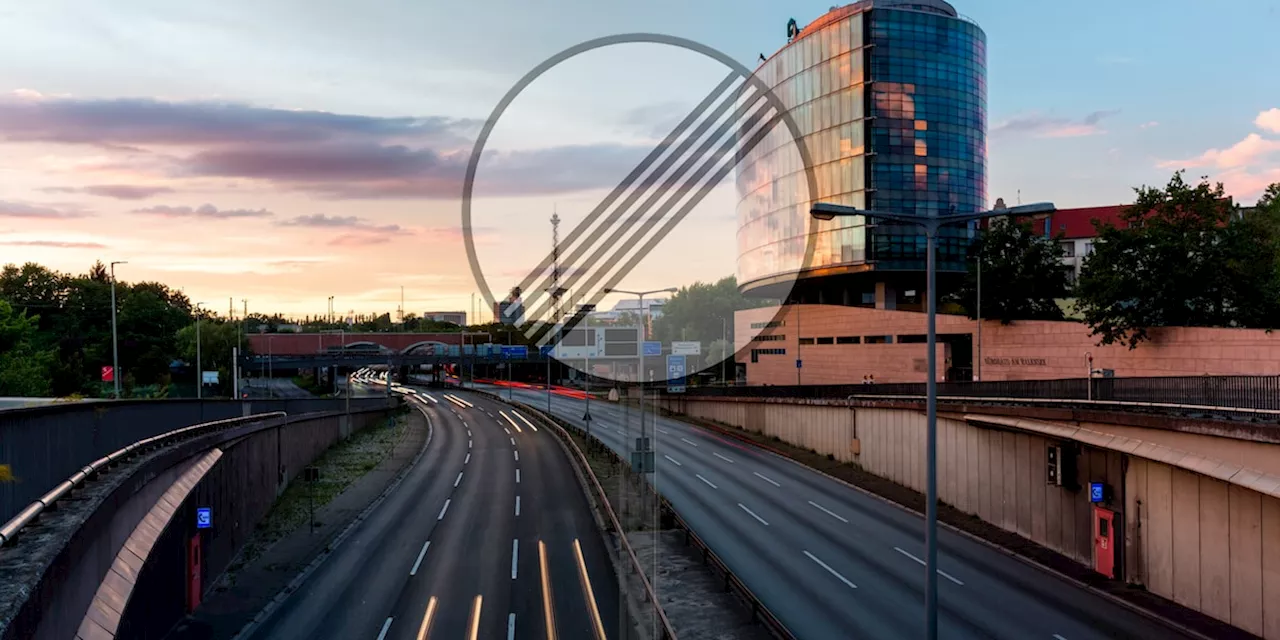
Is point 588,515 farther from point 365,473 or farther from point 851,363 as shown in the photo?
point 851,363

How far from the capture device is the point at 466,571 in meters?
25.7

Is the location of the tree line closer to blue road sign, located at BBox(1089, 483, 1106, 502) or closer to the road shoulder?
blue road sign, located at BBox(1089, 483, 1106, 502)

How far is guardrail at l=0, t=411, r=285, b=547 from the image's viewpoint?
930cm

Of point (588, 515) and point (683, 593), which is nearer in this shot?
point (683, 593)

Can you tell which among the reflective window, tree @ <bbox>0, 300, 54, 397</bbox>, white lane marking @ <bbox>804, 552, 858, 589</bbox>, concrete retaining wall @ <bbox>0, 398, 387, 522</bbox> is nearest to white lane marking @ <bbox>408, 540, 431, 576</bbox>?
concrete retaining wall @ <bbox>0, 398, 387, 522</bbox>

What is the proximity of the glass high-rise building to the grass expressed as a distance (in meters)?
55.6

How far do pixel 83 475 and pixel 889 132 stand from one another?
9040 centimetres

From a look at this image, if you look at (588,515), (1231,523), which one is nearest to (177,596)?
(588,515)

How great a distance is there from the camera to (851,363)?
292 ft

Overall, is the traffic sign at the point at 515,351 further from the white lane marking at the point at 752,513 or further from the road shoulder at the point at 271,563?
the white lane marking at the point at 752,513

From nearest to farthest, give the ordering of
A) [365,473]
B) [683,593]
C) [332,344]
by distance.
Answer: [683,593], [365,473], [332,344]

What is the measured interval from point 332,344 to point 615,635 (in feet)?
447

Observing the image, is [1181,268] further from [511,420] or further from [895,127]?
[511,420]

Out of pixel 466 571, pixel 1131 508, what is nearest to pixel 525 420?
pixel 466 571
